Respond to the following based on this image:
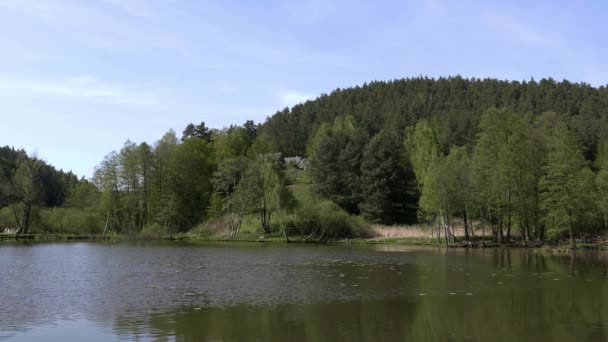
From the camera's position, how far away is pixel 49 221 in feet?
270

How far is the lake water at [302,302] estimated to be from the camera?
53.8ft

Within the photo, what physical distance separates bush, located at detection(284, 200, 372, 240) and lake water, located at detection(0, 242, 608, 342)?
110 ft

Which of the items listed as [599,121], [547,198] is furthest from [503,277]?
[599,121]

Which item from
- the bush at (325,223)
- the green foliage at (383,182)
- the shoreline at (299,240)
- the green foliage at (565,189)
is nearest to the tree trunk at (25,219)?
the shoreline at (299,240)

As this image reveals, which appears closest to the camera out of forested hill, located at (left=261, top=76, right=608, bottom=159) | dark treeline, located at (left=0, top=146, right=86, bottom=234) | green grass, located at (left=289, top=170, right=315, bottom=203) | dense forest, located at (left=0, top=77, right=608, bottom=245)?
dense forest, located at (left=0, top=77, right=608, bottom=245)

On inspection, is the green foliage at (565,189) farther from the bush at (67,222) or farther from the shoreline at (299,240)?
the bush at (67,222)

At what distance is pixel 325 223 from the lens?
71375 mm

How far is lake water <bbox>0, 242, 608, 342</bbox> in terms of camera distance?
53.8 feet

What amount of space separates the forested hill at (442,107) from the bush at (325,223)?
47.4 meters

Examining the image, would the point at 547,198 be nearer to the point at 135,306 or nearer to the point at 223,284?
the point at 223,284

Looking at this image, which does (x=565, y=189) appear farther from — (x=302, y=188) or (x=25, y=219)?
(x=25, y=219)

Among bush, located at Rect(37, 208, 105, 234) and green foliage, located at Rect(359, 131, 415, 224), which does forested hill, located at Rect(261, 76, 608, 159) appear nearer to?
green foliage, located at Rect(359, 131, 415, 224)

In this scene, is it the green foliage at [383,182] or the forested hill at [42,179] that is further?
the forested hill at [42,179]

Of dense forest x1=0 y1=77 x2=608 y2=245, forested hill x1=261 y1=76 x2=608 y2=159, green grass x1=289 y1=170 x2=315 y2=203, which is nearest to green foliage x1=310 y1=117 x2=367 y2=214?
dense forest x1=0 y1=77 x2=608 y2=245
